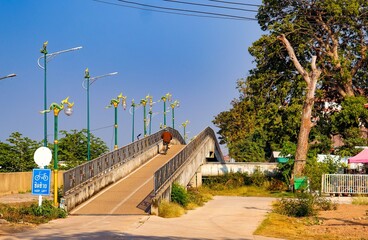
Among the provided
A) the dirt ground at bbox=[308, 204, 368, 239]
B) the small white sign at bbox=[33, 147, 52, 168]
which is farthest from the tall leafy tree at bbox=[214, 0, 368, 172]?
the small white sign at bbox=[33, 147, 52, 168]

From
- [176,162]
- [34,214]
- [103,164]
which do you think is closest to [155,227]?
[34,214]

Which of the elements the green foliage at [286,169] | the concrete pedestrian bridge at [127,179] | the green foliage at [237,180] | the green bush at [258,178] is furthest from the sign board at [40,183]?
the green bush at [258,178]

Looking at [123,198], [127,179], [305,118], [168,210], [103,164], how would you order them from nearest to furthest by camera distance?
1. [168,210]
2. [123,198]
3. [103,164]
4. [127,179]
5. [305,118]

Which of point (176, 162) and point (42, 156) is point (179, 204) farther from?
point (42, 156)

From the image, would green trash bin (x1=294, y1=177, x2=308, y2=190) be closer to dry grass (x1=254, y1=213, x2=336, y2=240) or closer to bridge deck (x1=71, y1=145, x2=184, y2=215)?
bridge deck (x1=71, y1=145, x2=184, y2=215)

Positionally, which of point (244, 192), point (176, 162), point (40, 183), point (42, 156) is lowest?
point (244, 192)

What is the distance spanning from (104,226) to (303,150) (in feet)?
80.1

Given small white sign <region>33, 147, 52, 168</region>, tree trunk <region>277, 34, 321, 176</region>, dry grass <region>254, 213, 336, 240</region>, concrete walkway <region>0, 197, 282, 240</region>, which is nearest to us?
concrete walkway <region>0, 197, 282, 240</region>

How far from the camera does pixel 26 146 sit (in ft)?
184

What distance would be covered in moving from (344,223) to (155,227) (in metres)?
6.92

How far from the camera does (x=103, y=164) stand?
34.1 meters

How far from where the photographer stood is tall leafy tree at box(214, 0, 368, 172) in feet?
157

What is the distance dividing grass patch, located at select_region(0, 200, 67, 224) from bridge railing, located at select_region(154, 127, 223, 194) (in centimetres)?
395

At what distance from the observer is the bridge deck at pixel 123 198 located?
27.3 metres
